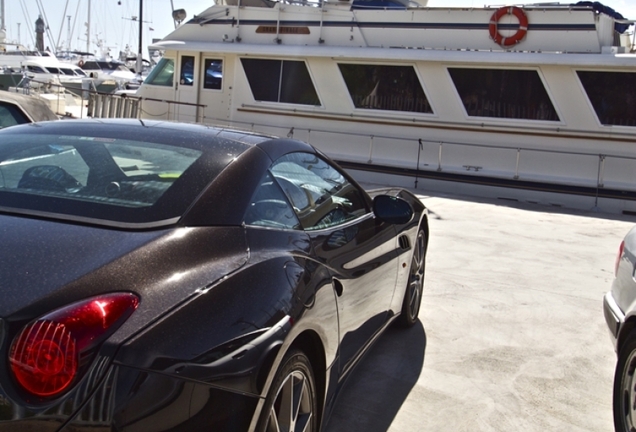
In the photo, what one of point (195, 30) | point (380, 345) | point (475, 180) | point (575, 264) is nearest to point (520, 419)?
point (380, 345)

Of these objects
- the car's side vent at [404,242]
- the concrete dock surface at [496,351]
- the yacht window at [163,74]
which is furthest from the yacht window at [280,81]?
the car's side vent at [404,242]

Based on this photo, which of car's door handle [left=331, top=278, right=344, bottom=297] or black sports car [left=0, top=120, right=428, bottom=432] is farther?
car's door handle [left=331, top=278, right=344, bottom=297]

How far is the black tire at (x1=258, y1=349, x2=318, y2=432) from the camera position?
2.49m

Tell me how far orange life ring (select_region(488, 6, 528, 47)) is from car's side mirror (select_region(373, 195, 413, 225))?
1004cm

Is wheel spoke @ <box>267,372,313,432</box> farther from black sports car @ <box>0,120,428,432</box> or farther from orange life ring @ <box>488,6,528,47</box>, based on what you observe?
orange life ring @ <box>488,6,528,47</box>

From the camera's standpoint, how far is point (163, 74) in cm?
1702

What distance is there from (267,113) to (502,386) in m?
11.7

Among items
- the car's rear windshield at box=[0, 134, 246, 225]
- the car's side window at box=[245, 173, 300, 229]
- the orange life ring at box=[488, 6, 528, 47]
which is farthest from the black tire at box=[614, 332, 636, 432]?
the orange life ring at box=[488, 6, 528, 47]

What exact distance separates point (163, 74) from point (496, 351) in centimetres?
1360

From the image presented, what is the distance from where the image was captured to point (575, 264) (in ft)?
26.7

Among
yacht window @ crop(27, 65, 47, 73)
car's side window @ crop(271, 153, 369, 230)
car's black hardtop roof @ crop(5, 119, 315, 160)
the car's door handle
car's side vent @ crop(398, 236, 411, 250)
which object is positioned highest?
car's black hardtop roof @ crop(5, 119, 315, 160)

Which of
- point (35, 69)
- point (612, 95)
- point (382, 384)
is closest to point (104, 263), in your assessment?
point (382, 384)

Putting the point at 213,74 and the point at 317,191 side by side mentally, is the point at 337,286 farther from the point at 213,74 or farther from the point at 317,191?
the point at 213,74

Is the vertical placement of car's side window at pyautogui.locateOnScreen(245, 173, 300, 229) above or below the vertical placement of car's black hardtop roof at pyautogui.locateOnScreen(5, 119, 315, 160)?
below
